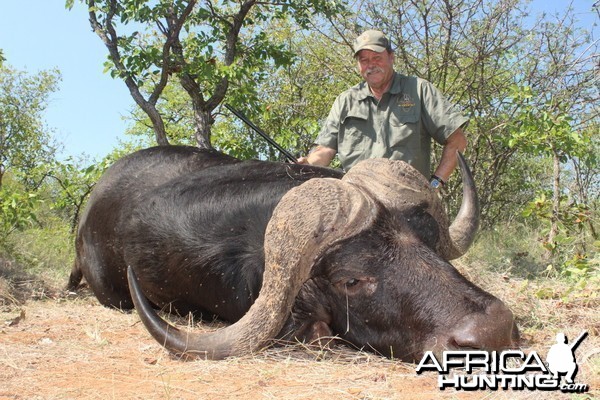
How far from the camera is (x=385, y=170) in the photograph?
3.68 meters

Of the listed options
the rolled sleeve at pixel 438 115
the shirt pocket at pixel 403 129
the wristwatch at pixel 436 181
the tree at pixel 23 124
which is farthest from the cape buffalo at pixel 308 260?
the tree at pixel 23 124

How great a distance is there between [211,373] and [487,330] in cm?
133

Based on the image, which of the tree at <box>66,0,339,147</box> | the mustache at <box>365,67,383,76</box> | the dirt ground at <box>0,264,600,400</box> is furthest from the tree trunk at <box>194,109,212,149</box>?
the dirt ground at <box>0,264,600,400</box>

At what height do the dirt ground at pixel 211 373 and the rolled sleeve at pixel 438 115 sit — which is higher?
the rolled sleeve at pixel 438 115

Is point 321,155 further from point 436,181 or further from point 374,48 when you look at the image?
point 436,181

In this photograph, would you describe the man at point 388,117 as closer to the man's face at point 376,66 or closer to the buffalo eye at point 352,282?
the man's face at point 376,66

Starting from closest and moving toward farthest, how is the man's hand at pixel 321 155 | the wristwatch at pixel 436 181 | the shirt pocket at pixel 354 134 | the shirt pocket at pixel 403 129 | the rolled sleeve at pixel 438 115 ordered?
the wristwatch at pixel 436 181 < the rolled sleeve at pixel 438 115 < the shirt pocket at pixel 403 129 < the shirt pocket at pixel 354 134 < the man's hand at pixel 321 155

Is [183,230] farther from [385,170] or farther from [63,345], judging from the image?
[385,170]

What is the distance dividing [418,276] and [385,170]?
2.54 ft

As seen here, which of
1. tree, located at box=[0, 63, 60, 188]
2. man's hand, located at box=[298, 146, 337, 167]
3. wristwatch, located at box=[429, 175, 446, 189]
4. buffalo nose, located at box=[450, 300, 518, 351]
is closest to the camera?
buffalo nose, located at box=[450, 300, 518, 351]

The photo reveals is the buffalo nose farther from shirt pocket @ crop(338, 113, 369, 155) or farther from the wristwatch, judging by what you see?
shirt pocket @ crop(338, 113, 369, 155)

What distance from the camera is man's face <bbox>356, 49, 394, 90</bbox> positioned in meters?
6.00

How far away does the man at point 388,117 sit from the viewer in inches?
231

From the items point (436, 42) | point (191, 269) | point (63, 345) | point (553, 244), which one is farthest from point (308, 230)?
point (436, 42)
